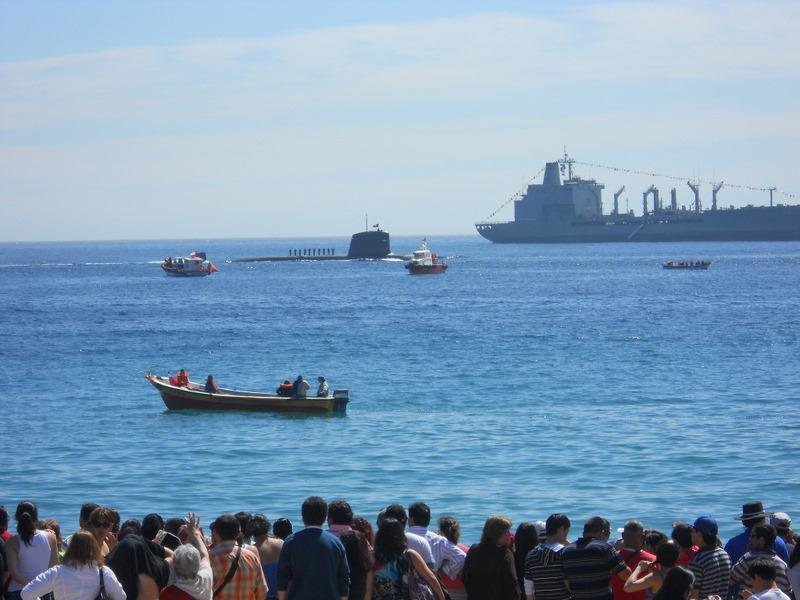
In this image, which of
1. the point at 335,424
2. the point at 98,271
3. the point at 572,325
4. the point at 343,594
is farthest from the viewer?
the point at 98,271

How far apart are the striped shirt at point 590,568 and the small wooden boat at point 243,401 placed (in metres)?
23.8

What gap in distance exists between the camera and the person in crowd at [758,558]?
7.91m

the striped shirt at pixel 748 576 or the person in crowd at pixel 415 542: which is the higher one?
the person in crowd at pixel 415 542

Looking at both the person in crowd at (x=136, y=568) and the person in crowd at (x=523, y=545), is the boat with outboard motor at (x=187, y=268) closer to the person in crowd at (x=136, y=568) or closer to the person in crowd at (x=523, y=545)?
the person in crowd at (x=523, y=545)

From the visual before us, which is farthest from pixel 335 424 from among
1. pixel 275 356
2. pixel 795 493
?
pixel 275 356

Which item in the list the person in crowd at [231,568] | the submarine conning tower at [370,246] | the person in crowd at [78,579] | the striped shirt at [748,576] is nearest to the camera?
the person in crowd at [78,579]

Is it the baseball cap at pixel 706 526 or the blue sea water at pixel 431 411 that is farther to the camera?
the blue sea water at pixel 431 411

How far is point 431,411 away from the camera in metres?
33.0

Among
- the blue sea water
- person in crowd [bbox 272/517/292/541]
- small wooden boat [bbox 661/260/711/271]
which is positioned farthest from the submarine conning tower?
person in crowd [bbox 272/517/292/541]

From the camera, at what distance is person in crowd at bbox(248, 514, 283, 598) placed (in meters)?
8.57

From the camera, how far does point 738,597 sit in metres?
8.13

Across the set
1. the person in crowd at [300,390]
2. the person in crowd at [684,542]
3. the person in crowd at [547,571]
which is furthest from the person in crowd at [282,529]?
the person in crowd at [300,390]

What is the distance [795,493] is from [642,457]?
12.8 feet

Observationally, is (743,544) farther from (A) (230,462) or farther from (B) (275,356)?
(B) (275,356)
